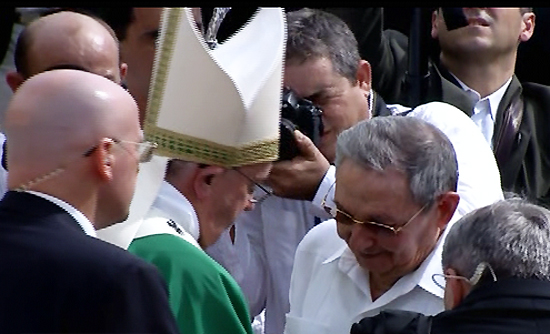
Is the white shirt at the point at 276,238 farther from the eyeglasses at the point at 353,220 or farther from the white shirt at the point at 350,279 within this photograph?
the eyeglasses at the point at 353,220

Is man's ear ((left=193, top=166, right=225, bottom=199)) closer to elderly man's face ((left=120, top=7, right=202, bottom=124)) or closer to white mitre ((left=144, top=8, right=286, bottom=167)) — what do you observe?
white mitre ((left=144, top=8, right=286, bottom=167))

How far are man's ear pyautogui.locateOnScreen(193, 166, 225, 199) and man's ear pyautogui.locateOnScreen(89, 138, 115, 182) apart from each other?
68cm

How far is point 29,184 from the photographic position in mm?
2580

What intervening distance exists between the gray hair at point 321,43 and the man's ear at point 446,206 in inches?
32.5

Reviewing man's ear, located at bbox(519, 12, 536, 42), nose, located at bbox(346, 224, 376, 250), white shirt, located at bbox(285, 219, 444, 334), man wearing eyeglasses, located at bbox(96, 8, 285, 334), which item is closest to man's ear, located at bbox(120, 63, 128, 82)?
man wearing eyeglasses, located at bbox(96, 8, 285, 334)

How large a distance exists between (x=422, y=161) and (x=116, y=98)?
0.91 m

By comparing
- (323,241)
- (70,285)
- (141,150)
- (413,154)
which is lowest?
(323,241)

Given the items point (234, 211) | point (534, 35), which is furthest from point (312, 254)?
point (534, 35)

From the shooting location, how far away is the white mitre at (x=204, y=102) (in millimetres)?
3369

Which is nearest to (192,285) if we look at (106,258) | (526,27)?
(106,258)

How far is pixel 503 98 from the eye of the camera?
4574 mm

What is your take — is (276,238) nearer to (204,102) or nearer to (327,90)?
(327,90)

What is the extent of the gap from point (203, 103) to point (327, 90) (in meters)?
0.63

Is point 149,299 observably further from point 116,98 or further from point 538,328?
point 538,328
